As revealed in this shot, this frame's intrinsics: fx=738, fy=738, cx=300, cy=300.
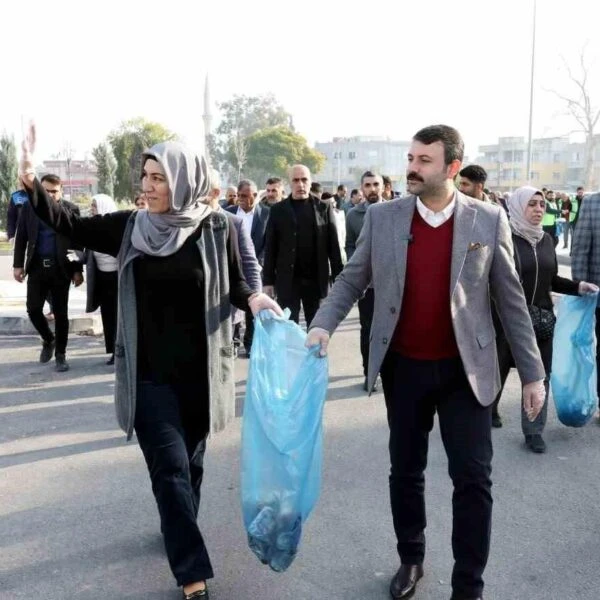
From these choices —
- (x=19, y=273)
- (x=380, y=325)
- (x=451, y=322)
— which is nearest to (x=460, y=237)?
(x=451, y=322)

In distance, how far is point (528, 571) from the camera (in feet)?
10.7

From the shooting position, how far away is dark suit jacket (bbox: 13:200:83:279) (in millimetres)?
7117

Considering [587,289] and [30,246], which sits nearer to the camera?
[587,289]

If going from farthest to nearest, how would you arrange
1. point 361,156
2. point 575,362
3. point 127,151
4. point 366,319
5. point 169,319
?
point 361,156 < point 127,151 < point 366,319 < point 575,362 < point 169,319

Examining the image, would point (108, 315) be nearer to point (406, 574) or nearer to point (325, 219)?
point (325, 219)

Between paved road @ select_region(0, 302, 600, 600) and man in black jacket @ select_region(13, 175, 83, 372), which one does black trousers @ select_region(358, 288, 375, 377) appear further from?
man in black jacket @ select_region(13, 175, 83, 372)

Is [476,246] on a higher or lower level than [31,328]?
higher

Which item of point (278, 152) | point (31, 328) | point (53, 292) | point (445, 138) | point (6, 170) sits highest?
point (278, 152)

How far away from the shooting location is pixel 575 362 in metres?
4.97

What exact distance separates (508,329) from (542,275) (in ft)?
6.54

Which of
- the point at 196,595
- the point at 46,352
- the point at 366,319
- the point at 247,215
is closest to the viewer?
the point at 196,595

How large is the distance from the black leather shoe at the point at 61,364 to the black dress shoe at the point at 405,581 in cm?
484

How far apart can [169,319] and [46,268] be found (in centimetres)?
456

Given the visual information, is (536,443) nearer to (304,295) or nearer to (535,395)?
(535,395)
